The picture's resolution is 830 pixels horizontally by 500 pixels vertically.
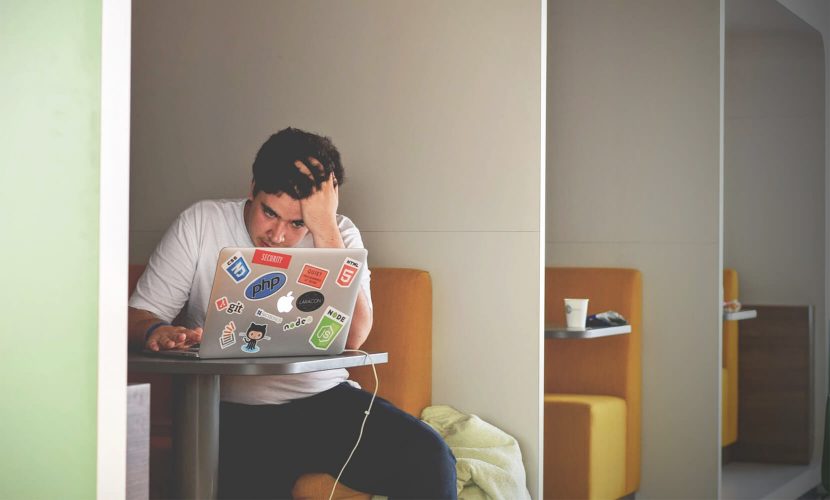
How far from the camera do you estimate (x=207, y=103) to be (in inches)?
144

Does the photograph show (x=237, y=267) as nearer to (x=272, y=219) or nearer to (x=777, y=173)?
(x=272, y=219)

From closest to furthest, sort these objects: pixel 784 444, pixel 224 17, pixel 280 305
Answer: pixel 280 305 < pixel 224 17 < pixel 784 444

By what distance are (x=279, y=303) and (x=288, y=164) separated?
29.2 inches

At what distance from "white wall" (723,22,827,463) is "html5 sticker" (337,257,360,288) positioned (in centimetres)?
423

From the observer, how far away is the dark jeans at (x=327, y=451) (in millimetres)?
2611

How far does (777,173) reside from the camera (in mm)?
6078

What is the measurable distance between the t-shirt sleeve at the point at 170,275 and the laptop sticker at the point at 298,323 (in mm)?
546

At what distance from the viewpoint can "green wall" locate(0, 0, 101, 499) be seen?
4.36 ft

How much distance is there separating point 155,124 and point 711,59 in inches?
90.6

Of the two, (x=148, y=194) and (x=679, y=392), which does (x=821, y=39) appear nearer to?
(x=679, y=392)

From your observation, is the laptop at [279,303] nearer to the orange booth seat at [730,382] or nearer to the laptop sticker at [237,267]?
the laptop sticker at [237,267]

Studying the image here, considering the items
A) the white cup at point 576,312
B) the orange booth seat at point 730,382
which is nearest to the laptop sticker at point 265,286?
the white cup at point 576,312

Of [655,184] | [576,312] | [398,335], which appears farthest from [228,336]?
[655,184]

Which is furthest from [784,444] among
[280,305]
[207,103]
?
[280,305]
